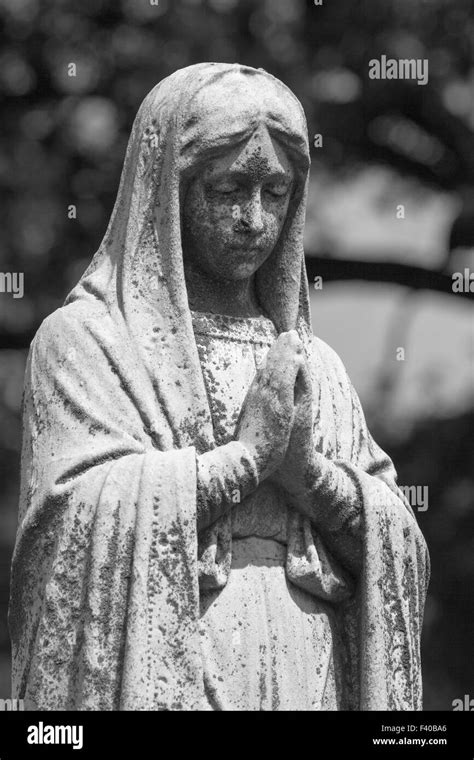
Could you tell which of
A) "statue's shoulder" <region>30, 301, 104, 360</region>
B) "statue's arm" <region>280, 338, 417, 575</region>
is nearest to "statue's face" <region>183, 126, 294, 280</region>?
"statue's shoulder" <region>30, 301, 104, 360</region>

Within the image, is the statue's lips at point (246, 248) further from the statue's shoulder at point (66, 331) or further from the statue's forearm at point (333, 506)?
the statue's forearm at point (333, 506)

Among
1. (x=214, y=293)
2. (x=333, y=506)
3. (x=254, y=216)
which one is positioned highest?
(x=254, y=216)

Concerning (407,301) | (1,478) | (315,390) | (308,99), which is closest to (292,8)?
(308,99)

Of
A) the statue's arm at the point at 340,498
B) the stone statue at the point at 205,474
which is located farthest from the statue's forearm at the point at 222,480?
the statue's arm at the point at 340,498

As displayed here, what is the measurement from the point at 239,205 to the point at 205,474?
981 mm

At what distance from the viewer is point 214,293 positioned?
28.6 ft

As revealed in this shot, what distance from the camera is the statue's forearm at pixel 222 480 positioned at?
8.09 meters

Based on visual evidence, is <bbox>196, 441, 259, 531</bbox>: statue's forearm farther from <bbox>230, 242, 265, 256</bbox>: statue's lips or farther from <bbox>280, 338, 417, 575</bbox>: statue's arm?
<bbox>230, 242, 265, 256</bbox>: statue's lips

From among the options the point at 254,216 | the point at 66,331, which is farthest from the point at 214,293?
the point at 66,331

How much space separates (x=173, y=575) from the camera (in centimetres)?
795

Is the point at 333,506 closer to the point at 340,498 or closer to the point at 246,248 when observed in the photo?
the point at 340,498

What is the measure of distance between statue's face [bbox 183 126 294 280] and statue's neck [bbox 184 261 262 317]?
9 centimetres

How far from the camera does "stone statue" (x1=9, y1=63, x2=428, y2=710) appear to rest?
797 centimetres

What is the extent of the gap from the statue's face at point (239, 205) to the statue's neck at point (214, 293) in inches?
3.6
